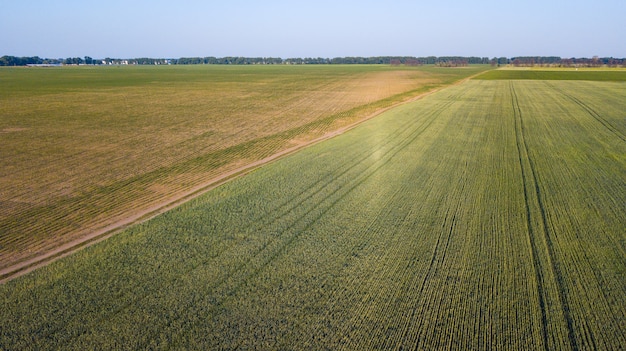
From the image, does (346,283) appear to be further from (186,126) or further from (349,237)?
(186,126)

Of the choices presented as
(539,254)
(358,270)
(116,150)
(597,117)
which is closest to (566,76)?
(597,117)

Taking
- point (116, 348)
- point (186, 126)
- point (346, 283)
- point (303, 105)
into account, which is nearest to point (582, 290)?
point (346, 283)

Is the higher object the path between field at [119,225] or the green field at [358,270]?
the green field at [358,270]

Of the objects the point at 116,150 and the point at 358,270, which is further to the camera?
the point at 116,150

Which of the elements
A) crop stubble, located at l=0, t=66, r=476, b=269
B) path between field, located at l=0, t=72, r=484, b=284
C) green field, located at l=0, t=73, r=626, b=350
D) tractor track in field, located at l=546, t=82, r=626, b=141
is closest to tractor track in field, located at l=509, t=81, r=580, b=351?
green field, located at l=0, t=73, r=626, b=350

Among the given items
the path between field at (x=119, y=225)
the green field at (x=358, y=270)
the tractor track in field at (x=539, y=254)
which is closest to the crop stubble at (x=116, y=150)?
the path between field at (x=119, y=225)

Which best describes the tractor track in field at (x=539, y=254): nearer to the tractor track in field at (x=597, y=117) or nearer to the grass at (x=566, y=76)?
the tractor track in field at (x=597, y=117)

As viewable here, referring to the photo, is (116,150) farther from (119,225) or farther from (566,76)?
(566,76)

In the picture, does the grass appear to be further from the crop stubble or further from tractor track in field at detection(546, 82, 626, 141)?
the crop stubble
